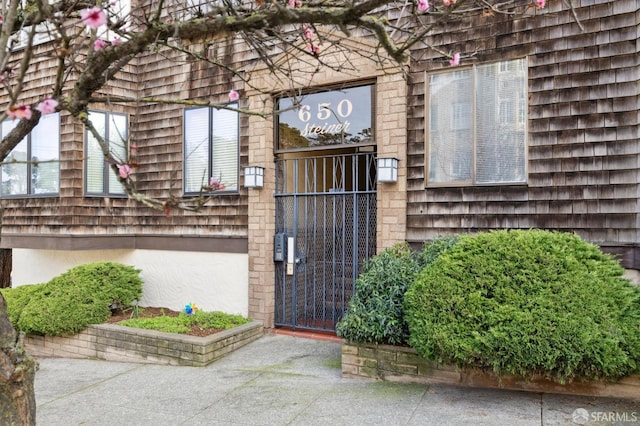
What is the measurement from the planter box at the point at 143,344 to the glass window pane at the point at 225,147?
2.36 m

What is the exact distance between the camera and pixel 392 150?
6.42m

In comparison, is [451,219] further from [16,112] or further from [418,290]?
[16,112]

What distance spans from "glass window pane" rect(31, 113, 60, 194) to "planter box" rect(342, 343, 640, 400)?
20.6 feet

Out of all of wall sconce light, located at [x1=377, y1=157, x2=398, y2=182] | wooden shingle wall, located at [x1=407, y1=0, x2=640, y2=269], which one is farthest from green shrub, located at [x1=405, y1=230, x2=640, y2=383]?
wall sconce light, located at [x1=377, y1=157, x2=398, y2=182]

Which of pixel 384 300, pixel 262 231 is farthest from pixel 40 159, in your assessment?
pixel 384 300

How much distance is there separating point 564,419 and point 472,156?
3.18 meters

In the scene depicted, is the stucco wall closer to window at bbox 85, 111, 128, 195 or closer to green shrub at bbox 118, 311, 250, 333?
green shrub at bbox 118, 311, 250, 333

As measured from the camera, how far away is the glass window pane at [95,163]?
329 inches

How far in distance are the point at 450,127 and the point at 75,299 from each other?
19.2ft

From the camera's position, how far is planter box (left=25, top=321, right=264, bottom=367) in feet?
20.1

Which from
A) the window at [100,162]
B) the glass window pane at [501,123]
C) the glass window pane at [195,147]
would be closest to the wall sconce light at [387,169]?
the glass window pane at [501,123]

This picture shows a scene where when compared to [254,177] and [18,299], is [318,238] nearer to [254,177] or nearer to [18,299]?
[254,177]

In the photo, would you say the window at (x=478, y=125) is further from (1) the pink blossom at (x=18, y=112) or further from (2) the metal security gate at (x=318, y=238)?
(1) the pink blossom at (x=18, y=112)

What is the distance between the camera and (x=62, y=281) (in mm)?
7551
